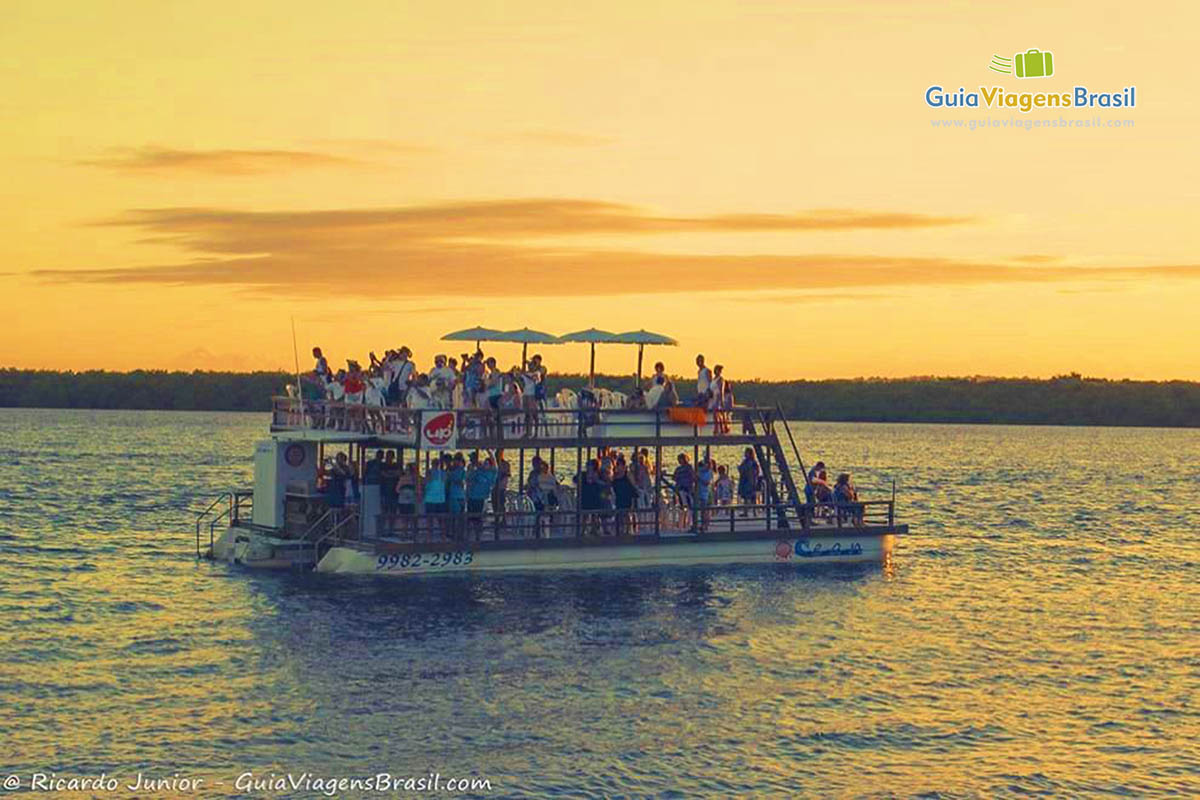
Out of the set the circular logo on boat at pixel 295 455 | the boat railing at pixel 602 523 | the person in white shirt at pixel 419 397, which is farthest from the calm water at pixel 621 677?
the person in white shirt at pixel 419 397

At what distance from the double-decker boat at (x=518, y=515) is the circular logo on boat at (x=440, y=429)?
2cm

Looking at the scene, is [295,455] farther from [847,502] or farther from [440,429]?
[847,502]

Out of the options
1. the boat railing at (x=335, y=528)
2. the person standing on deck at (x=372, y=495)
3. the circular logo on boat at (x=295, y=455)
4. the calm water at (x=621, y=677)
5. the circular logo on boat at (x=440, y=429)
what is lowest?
the calm water at (x=621, y=677)

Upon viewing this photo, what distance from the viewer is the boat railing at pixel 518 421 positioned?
3612 cm

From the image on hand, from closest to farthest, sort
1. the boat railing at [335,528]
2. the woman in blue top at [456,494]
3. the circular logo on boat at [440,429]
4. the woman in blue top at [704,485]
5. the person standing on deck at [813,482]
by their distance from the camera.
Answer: the circular logo on boat at [440,429], the woman in blue top at [456,494], the boat railing at [335,528], the woman in blue top at [704,485], the person standing on deck at [813,482]

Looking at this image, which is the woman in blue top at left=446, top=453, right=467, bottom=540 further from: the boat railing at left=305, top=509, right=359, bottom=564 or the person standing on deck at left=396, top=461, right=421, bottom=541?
the boat railing at left=305, top=509, right=359, bottom=564

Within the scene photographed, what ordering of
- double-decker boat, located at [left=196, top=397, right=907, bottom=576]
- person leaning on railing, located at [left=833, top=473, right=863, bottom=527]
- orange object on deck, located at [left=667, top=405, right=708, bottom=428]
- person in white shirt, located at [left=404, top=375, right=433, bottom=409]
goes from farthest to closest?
person leaning on railing, located at [left=833, top=473, right=863, bottom=527]
orange object on deck, located at [left=667, top=405, right=708, bottom=428]
person in white shirt, located at [left=404, top=375, right=433, bottom=409]
double-decker boat, located at [left=196, top=397, right=907, bottom=576]

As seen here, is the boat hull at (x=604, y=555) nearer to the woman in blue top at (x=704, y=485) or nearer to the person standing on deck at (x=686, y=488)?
the person standing on deck at (x=686, y=488)

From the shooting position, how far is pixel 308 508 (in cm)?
3722

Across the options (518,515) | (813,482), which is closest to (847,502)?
(813,482)

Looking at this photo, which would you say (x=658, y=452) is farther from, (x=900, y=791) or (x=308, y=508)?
(x=900, y=791)

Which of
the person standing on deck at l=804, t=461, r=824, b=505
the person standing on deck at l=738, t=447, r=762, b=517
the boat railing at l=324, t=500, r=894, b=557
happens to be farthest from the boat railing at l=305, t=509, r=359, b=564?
the person standing on deck at l=804, t=461, r=824, b=505

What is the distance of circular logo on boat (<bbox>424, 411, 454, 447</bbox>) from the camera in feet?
116

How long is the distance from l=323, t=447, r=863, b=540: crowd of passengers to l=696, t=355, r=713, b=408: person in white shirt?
1.57 metres
